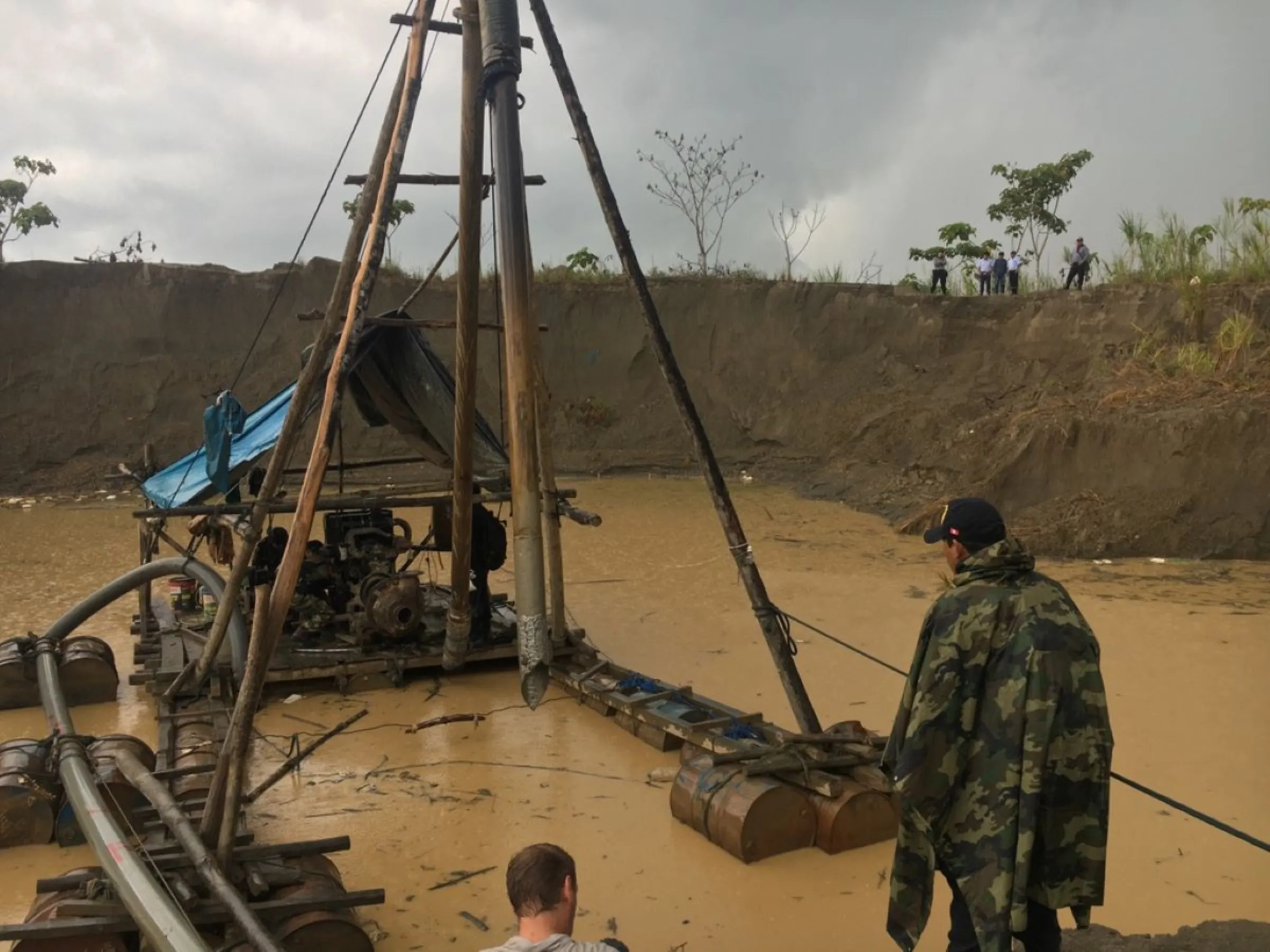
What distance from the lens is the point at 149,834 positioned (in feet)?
14.8

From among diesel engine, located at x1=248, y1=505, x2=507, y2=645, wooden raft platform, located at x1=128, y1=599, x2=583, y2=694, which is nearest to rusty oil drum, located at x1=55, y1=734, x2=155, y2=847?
wooden raft platform, located at x1=128, y1=599, x2=583, y2=694

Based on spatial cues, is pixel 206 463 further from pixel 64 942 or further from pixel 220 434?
pixel 64 942

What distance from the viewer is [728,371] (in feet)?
74.6

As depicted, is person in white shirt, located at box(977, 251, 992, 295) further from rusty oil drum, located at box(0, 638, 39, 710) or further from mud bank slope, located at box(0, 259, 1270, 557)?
rusty oil drum, located at box(0, 638, 39, 710)

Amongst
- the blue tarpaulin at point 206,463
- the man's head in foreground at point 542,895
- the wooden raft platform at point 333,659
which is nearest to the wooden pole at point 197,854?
the man's head in foreground at point 542,895

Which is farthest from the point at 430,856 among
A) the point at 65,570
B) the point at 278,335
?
the point at 278,335

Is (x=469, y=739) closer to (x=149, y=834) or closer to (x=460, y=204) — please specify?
(x=149, y=834)

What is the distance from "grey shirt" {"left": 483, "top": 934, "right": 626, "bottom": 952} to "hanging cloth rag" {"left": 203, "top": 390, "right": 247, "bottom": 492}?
6.07m

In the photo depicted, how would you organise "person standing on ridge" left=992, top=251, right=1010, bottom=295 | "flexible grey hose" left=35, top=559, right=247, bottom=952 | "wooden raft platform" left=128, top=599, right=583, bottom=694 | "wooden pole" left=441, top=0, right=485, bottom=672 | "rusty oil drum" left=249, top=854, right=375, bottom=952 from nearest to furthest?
"flexible grey hose" left=35, top=559, right=247, bottom=952, "rusty oil drum" left=249, top=854, right=375, bottom=952, "wooden pole" left=441, top=0, right=485, bottom=672, "wooden raft platform" left=128, top=599, right=583, bottom=694, "person standing on ridge" left=992, top=251, right=1010, bottom=295

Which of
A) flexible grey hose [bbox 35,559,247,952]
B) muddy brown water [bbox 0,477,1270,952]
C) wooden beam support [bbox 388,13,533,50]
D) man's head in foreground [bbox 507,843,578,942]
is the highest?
wooden beam support [bbox 388,13,533,50]

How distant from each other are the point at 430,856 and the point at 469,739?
64.0 inches

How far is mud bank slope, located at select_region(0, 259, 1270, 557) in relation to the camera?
16016mm

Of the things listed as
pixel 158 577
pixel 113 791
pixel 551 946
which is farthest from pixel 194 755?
pixel 551 946

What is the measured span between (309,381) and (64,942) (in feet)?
9.02
